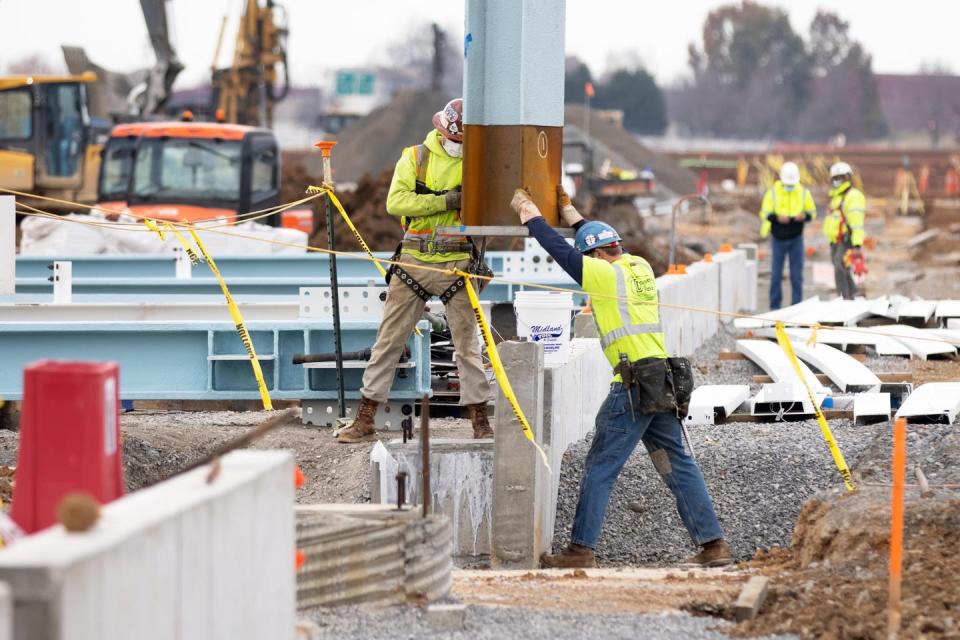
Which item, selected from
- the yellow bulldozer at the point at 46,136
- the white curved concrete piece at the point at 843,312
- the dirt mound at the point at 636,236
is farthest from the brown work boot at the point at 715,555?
the yellow bulldozer at the point at 46,136

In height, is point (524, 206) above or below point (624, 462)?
above

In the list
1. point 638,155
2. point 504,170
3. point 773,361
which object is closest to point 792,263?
point 773,361

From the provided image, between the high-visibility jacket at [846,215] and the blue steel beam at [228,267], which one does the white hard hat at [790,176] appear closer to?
the high-visibility jacket at [846,215]

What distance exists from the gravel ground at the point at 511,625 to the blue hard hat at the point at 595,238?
8.35 ft

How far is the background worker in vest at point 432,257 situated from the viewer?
30.4 feet

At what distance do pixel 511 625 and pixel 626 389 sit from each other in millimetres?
2352

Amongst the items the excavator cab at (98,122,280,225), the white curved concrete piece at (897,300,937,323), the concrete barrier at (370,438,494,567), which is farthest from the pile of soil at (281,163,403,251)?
the concrete barrier at (370,438,494,567)

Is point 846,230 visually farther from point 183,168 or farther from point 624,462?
point 624,462

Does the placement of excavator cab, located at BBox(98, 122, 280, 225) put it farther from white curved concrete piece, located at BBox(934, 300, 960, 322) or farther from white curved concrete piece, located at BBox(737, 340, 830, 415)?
white curved concrete piece, located at BBox(737, 340, 830, 415)

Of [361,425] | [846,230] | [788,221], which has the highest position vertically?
[788,221]

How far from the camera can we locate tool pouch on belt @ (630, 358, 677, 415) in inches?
315

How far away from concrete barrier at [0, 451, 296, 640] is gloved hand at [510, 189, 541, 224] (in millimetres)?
3522

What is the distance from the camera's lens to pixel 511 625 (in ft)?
19.5

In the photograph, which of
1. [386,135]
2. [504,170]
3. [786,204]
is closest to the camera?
[504,170]
